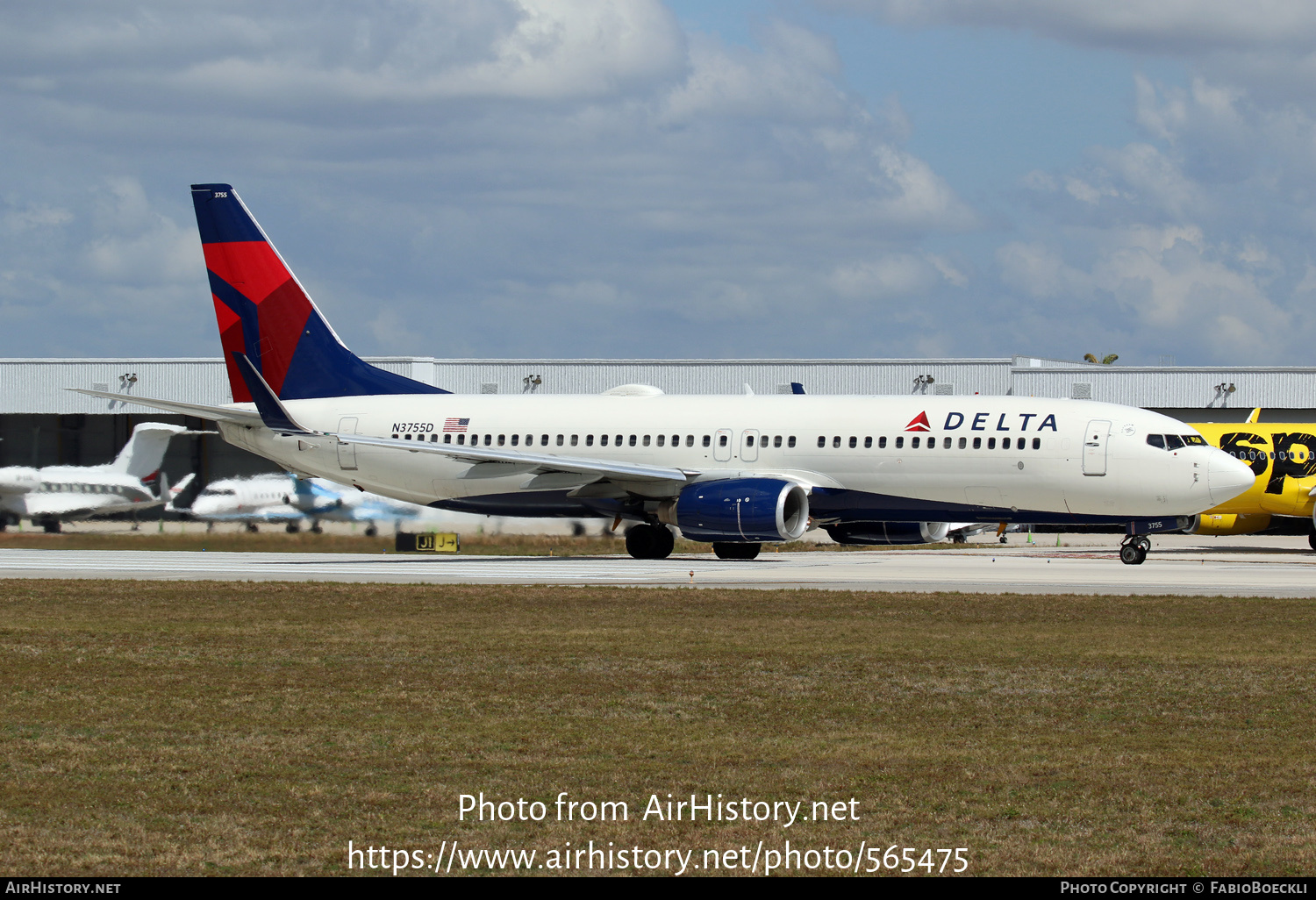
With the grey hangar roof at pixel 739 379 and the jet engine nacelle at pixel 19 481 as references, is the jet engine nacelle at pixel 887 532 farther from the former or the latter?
the grey hangar roof at pixel 739 379

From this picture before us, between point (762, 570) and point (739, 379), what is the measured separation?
3540cm

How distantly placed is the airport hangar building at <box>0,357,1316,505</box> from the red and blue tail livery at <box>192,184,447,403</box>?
20.8 meters

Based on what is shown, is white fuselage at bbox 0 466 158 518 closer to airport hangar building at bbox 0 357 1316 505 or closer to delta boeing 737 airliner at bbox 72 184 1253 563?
delta boeing 737 airliner at bbox 72 184 1253 563

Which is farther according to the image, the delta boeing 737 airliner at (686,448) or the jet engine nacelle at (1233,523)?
the jet engine nacelle at (1233,523)

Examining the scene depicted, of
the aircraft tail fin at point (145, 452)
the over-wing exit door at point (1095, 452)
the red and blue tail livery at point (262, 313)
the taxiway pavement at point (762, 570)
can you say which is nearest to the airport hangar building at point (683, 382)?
the aircraft tail fin at point (145, 452)

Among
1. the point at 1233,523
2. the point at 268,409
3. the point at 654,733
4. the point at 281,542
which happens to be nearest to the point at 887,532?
the point at 1233,523

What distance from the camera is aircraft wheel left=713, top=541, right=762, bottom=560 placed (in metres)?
40.7

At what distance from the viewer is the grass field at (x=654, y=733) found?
29.9 feet

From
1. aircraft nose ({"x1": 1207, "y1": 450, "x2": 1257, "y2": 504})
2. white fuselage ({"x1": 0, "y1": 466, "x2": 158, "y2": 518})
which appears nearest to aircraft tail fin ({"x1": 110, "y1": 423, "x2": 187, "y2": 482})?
white fuselage ({"x1": 0, "y1": 466, "x2": 158, "y2": 518})

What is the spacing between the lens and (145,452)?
47.6m

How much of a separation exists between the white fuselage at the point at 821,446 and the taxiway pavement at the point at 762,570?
1.93 metres

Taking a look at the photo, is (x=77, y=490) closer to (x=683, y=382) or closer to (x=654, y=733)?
(x=683, y=382)
